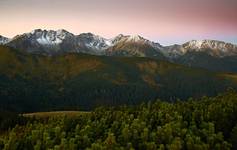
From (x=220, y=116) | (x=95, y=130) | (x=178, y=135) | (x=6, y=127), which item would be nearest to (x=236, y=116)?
(x=220, y=116)

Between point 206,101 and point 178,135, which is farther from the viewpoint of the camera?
point 206,101

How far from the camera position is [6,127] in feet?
578

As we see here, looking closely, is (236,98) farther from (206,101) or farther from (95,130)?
(95,130)

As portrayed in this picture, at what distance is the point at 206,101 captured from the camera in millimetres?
118625

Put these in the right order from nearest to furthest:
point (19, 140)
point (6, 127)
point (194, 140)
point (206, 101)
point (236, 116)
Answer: point (194, 140), point (19, 140), point (236, 116), point (206, 101), point (6, 127)

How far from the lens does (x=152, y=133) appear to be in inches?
3086

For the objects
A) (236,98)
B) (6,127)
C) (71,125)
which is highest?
(236,98)

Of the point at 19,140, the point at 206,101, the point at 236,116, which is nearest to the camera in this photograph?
the point at 19,140

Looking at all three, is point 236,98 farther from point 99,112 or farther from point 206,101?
point 99,112

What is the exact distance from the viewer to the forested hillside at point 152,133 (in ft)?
245

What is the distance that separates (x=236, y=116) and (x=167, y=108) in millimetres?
17657

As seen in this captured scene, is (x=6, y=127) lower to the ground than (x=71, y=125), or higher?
lower

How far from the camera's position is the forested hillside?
74619 mm

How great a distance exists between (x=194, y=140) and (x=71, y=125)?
38.7m
